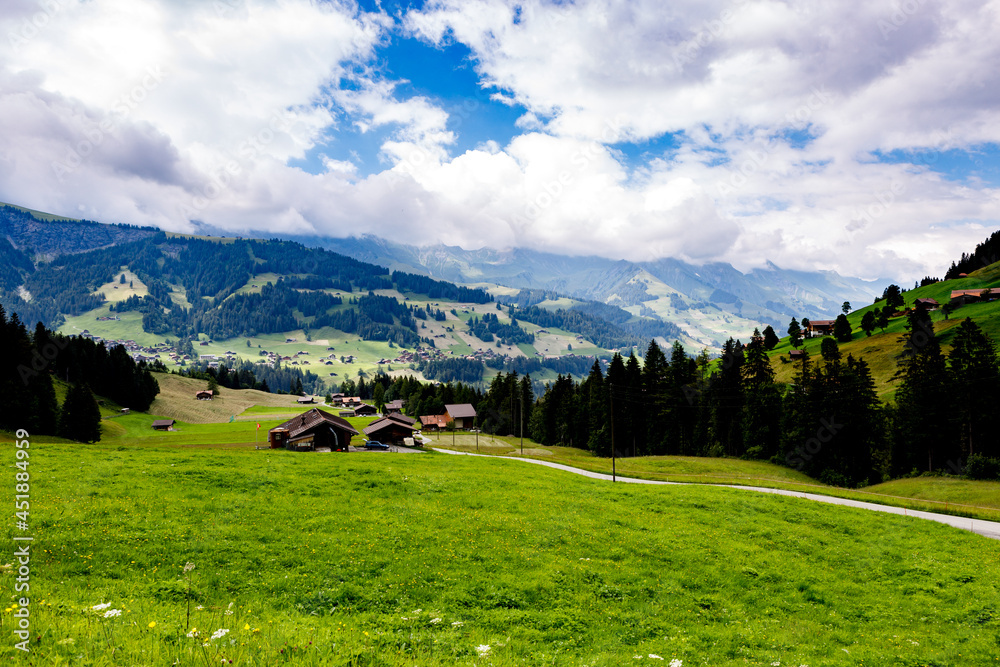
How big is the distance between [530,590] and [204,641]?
381 inches

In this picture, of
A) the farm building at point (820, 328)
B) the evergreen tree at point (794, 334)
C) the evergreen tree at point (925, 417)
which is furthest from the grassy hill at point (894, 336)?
the evergreen tree at point (925, 417)

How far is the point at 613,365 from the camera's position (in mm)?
96562

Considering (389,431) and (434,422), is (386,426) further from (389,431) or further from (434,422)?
(434,422)

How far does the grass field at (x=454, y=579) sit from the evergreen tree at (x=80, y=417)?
238ft

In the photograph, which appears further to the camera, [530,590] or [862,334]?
[862,334]

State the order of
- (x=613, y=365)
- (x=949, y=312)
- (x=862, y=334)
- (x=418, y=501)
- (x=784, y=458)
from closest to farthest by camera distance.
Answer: (x=418, y=501), (x=784, y=458), (x=613, y=365), (x=949, y=312), (x=862, y=334)

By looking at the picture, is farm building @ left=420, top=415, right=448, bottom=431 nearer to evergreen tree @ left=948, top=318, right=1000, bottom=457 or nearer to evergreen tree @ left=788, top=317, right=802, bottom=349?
evergreen tree @ left=948, top=318, right=1000, bottom=457

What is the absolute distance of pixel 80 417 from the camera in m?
82.4

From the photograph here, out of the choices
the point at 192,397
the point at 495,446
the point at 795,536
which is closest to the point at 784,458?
the point at 795,536

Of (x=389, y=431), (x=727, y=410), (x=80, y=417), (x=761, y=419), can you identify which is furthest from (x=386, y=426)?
(x=761, y=419)

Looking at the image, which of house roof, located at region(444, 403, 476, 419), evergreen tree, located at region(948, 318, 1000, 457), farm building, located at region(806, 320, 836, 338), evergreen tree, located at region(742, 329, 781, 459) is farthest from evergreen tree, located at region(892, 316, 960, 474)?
farm building, located at region(806, 320, 836, 338)

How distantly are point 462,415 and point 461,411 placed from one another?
1446 millimetres

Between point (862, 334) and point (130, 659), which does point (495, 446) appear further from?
point (862, 334)

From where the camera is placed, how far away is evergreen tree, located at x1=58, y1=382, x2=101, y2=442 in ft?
267
